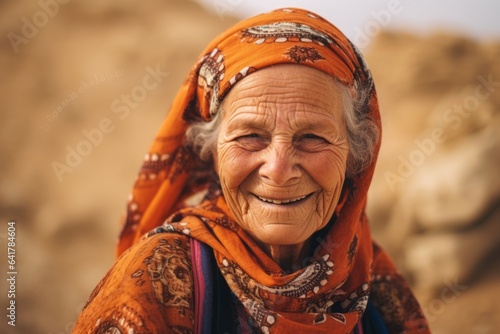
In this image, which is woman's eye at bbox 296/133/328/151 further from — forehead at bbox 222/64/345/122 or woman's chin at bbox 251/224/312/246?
woman's chin at bbox 251/224/312/246

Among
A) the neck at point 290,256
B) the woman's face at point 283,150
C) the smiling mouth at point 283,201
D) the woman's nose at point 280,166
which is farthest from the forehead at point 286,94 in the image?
the neck at point 290,256

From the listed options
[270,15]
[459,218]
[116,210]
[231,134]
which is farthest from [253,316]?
[116,210]

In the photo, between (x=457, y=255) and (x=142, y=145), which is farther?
(x=142, y=145)

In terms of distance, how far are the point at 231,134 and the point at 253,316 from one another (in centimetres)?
63

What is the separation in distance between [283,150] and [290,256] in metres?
0.47

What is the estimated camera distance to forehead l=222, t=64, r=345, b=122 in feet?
7.30

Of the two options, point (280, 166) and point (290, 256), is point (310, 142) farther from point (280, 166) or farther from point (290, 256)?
point (290, 256)

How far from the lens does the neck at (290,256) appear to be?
2431 mm

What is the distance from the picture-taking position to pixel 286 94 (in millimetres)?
2229

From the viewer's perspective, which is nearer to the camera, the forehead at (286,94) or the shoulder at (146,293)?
the shoulder at (146,293)

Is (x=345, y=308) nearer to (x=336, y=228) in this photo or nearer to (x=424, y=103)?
(x=336, y=228)

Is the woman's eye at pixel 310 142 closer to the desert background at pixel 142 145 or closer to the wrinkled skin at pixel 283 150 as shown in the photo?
the wrinkled skin at pixel 283 150

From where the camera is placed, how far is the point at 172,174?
2650 mm

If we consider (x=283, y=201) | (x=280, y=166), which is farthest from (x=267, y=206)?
(x=280, y=166)
